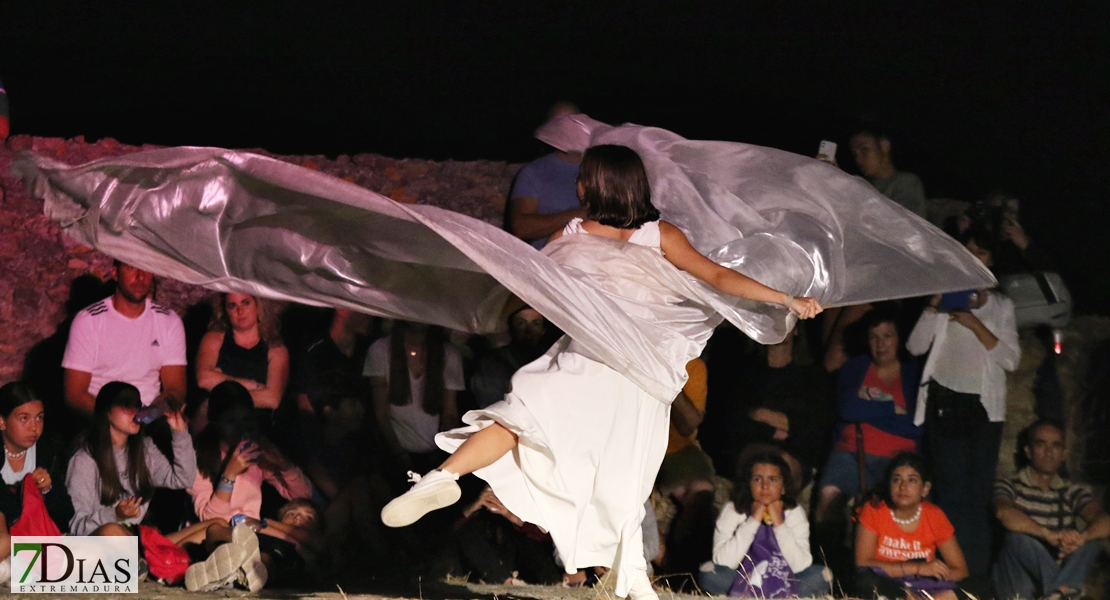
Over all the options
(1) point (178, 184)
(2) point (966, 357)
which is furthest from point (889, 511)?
(1) point (178, 184)

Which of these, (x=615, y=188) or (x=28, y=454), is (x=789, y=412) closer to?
(x=615, y=188)

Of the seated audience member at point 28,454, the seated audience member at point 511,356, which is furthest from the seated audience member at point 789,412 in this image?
the seated audience member at point 28,454

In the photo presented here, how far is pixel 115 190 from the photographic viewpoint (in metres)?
3.75

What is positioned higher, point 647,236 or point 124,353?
point 647,236

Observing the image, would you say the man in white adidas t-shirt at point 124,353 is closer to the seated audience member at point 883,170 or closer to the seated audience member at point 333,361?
the seated audience member at point 333,361

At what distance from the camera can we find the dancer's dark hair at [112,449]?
426 cm

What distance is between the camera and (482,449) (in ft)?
10.8

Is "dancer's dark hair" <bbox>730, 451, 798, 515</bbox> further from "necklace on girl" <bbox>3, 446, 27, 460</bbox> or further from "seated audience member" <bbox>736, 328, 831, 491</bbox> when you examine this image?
"necklace on girl" <bbox>3, 446, 27, 460</bbox>

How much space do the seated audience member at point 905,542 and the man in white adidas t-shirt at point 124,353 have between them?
273cm

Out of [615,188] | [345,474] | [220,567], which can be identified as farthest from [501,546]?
[615,188]

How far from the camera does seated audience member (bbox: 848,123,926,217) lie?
4.60m

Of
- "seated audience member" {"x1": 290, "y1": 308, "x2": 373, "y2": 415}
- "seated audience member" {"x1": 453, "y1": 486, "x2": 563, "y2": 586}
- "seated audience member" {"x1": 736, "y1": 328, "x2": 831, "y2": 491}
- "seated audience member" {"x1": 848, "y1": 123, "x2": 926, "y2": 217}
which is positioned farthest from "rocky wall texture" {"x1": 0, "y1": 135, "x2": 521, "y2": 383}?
"seated audience member" {"x1": 848, "y1": 123, "x2": 926, "y2": 217}

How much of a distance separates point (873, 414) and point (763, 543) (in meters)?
0.68

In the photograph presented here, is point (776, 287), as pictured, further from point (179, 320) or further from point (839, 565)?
point (179, 320)
